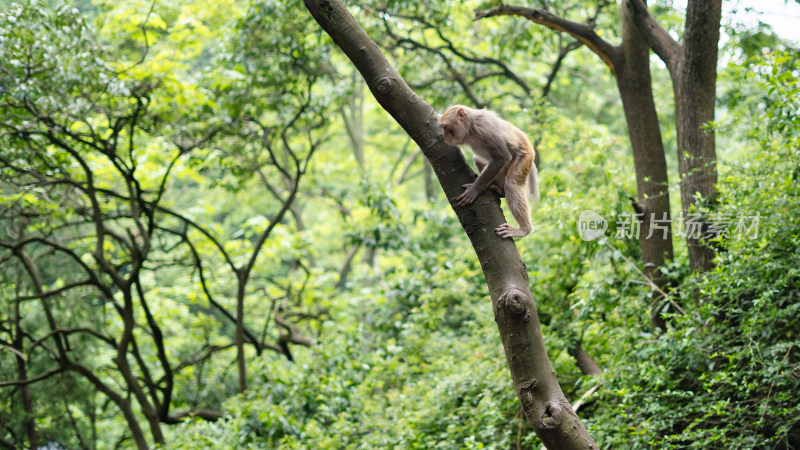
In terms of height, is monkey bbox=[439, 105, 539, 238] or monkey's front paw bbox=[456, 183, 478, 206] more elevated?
monkey bbox=[439, 105, 539, 238]

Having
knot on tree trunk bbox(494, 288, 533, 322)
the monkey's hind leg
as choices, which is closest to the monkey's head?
the monkey's hind leg

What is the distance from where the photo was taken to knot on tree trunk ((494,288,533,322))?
1.99 metres

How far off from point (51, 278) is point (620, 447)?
725cm

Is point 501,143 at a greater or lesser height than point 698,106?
lesser

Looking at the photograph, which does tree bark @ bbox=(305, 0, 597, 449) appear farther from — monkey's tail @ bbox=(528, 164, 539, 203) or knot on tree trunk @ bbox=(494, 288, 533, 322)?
monkey's tail @ bbox=(528, 164, 539, 203)

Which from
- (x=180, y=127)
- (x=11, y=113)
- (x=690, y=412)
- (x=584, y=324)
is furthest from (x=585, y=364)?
(x=11, y=113)

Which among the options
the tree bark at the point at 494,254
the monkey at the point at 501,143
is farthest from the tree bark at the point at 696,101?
the tree bark at the point at 494,254

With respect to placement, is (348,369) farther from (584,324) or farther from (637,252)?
(637,252)

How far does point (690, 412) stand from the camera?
12.1 ft

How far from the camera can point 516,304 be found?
6.53 ft

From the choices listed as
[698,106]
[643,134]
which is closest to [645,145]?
[643,134]

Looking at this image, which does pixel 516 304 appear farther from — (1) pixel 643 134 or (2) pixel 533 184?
(1) pixel 643 134

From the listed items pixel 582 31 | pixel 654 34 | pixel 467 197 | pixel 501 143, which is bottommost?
pixel 467 197

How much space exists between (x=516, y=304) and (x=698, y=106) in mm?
3347
